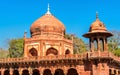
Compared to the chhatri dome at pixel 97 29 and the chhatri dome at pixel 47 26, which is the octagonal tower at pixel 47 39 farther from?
the chhatri dome at pixel 97 29

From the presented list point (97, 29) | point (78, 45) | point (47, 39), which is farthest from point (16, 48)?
point (97, 29)

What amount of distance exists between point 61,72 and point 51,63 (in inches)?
96.5

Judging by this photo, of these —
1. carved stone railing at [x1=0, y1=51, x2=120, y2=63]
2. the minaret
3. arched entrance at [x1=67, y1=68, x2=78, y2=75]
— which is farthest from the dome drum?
the minaret

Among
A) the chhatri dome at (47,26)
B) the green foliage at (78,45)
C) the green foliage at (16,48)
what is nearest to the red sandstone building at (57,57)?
the chhatri dome at (47,26)

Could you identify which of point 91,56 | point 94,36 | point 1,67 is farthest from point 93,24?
point 1,67

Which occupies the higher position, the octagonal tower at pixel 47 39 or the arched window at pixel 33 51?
the octagonal tower at pixel 47 39

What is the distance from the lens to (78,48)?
58750 mm

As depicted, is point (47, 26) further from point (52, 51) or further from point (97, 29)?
point (97, 29)

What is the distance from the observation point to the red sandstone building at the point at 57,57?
103ft

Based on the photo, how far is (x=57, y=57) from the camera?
33.6 m

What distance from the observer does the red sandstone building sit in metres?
31.5

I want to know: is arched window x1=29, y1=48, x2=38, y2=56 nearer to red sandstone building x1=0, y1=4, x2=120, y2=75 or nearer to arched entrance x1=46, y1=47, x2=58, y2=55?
red sandstone building x1=0, y1=4, x2=120, y2=75

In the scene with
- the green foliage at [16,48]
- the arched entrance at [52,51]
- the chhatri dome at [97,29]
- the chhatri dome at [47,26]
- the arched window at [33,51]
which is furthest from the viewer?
the green foliage at [16,48]

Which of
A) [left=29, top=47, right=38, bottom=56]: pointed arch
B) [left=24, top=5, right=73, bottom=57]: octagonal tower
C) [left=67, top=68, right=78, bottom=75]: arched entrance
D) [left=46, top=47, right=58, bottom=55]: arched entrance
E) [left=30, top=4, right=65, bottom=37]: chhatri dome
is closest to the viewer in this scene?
[left=67, top=68, right=78, bottom=75]: arched entrance
